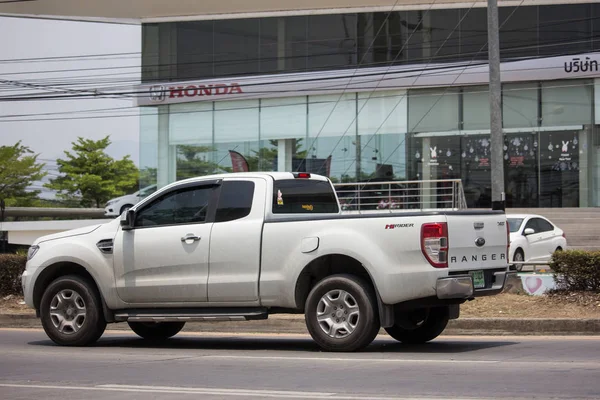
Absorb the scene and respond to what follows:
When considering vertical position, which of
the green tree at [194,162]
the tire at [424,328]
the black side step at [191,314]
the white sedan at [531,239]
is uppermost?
the green tree at [194,162]

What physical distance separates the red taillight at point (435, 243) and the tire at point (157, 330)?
4.42 meters

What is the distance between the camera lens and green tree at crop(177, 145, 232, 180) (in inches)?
1686

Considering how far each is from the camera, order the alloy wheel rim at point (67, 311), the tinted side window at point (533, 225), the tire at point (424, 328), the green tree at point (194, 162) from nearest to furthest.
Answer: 1. the tire at point (424, 328)
2. the alloy wheel rim at point (67, 311)
3. the tinted side window at point (533, 225)
4. the green tree at point (194, 162)

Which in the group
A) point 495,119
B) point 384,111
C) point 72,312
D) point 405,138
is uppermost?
point 384,111

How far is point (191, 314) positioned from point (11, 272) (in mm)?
6934

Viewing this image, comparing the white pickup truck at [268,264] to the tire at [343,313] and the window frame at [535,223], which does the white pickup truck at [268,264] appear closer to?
the tire at [343,313]

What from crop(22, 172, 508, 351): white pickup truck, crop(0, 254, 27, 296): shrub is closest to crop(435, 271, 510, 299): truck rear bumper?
crop(22, 172, 508, 351): white pickup truck

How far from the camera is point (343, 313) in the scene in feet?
34.3

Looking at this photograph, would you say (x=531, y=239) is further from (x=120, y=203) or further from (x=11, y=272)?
(x=120, y=203)

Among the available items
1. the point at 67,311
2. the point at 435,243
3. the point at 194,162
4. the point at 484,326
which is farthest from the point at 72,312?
the point at 194,162

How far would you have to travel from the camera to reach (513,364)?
29.8 ft

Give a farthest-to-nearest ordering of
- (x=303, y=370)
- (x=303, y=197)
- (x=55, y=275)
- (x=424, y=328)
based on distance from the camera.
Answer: (x=55, y=275), (x=303, y=197), (x=424, y=328), (x=303, y=370)

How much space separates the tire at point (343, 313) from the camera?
10242mm

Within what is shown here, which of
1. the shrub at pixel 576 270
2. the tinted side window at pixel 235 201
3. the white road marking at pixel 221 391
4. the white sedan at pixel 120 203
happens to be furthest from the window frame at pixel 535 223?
the white sedan at pixel 120 203
